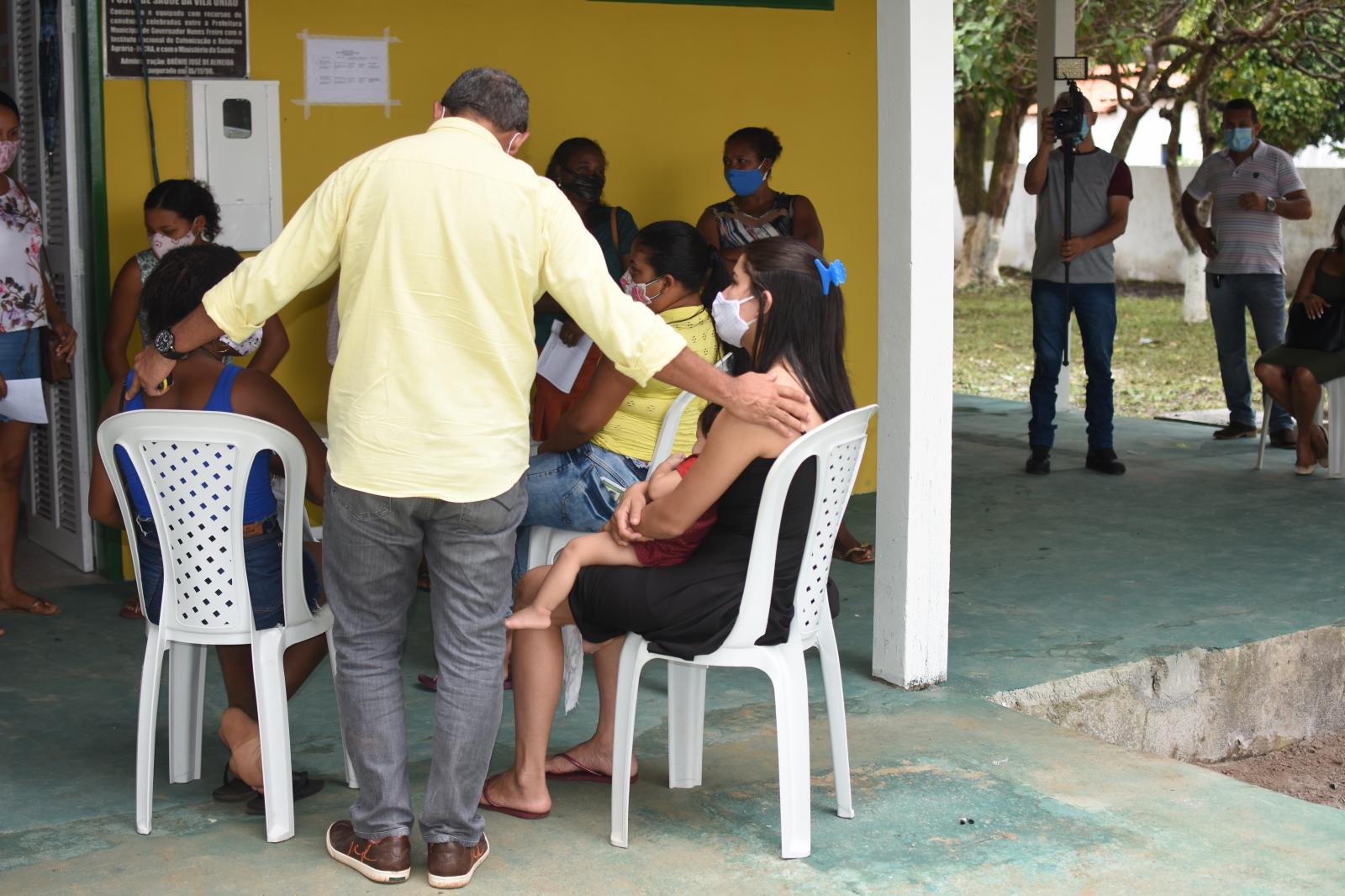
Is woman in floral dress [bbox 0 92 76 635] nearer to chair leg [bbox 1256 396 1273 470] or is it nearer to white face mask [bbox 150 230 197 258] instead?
white face mask [bbox 150 230 197 258]

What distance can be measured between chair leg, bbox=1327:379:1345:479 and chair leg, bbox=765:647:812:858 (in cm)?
549

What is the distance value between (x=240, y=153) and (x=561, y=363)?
1.79 m

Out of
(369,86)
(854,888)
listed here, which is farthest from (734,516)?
(369,86)

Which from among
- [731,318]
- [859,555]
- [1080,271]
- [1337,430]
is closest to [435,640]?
[731,318]

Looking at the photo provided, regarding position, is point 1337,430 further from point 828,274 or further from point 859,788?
point 828,274

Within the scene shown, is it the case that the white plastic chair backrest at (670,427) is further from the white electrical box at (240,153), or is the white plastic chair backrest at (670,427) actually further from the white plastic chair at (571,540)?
the white electrical box at (240,153)

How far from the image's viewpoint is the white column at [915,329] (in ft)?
14.5

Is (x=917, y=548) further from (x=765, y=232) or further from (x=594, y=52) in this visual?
(x=594, y=52)

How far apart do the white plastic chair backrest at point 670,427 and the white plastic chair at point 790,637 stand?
820mm

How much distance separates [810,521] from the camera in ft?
11.3

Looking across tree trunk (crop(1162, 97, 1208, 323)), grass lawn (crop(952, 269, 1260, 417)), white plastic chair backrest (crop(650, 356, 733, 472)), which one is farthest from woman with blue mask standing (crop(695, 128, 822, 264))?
tree trunk (crop(1162, 97, 1208, 323))

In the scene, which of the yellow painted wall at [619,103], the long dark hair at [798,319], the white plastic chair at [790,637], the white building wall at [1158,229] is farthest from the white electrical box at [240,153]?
the white building wall at [1158,229]

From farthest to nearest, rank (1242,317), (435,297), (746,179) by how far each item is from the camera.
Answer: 1. (1242,317)
2. (746,179)
3. (435,297)

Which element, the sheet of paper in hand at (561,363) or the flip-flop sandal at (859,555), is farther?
the flip-flop sandal at (859,555)
